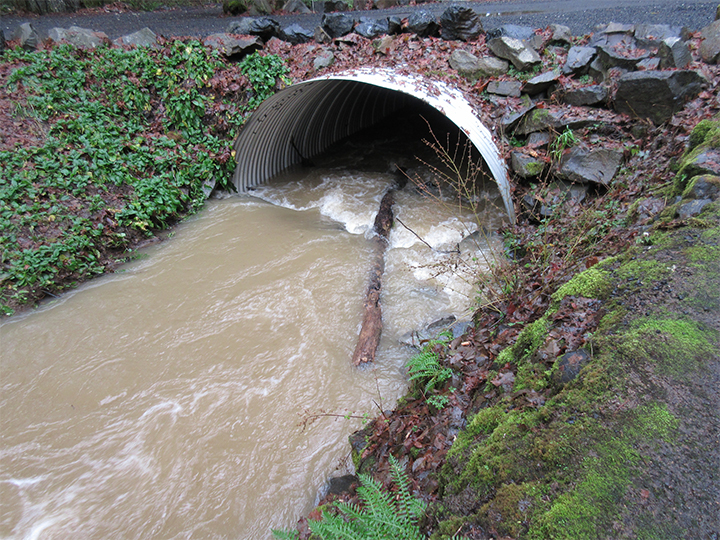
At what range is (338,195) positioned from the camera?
8398mm

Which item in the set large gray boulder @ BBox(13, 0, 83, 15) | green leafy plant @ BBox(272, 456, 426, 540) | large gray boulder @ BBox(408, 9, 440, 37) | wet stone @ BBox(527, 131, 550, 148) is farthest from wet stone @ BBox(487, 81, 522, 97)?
large gray boulder @ BBox(13, 0, 83, 15)

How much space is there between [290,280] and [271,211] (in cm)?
228

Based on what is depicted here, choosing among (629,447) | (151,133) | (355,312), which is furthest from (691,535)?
(151,133)

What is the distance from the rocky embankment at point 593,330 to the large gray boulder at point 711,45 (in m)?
0.03

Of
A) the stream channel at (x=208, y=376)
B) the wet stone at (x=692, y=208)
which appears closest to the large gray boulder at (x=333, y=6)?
the stream channel at (x=208, y=376)

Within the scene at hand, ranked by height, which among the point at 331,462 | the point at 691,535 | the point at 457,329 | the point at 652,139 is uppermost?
the point at 652,139

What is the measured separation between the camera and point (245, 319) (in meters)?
5.29

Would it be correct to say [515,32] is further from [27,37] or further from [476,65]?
[27,37]

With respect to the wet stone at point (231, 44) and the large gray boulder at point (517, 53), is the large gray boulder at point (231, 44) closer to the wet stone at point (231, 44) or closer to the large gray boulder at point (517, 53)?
the wet stone at point (231, 44)

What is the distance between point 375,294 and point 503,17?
8.03 meters

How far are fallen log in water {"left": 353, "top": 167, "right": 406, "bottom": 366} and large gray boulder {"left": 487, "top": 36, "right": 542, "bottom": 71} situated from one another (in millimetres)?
3270

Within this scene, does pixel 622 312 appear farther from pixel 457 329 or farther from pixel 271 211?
pixel 271 211

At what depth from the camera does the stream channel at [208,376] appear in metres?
3.52

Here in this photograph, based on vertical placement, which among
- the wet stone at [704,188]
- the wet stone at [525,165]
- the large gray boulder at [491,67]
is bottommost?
the wet stone at [525,165]
